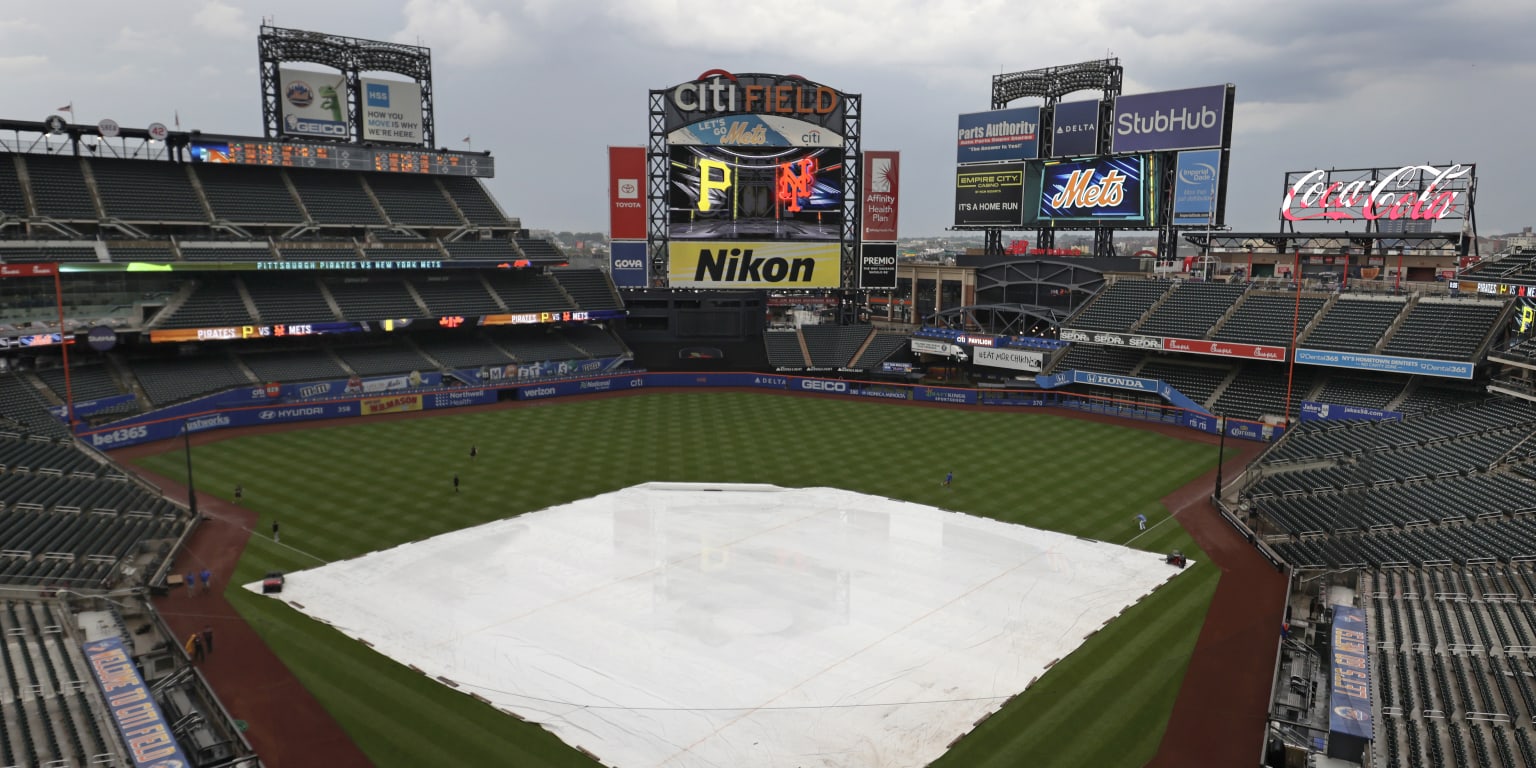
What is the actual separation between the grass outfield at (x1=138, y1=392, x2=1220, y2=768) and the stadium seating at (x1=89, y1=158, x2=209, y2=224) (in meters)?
21.7

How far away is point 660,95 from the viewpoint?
6228 cm

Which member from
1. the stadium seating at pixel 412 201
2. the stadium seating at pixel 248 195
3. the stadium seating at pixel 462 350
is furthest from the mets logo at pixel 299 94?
the stadium seating at pixel 462 350

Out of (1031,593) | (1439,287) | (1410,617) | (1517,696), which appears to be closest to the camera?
(1517,696)

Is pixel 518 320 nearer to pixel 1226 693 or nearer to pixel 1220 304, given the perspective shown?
pixel 1220 304

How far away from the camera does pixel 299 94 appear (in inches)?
2527

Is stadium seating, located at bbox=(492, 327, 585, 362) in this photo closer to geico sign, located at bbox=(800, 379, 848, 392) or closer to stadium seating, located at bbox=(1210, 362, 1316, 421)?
geico sign, located at bbox=(800, 379, 848, 392)

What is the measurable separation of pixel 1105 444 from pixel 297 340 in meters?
50.4

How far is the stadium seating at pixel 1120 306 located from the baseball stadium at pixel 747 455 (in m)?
0.48

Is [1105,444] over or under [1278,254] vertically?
under

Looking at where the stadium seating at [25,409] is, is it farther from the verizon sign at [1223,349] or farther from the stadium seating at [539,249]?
the verizon sign at [1223,349]

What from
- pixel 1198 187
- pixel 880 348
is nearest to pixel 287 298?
pixel 880 348

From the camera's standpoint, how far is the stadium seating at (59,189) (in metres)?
52.8

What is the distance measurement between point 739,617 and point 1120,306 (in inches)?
1756

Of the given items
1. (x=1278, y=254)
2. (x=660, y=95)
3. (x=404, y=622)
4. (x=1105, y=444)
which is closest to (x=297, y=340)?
(x=660, y=95)
